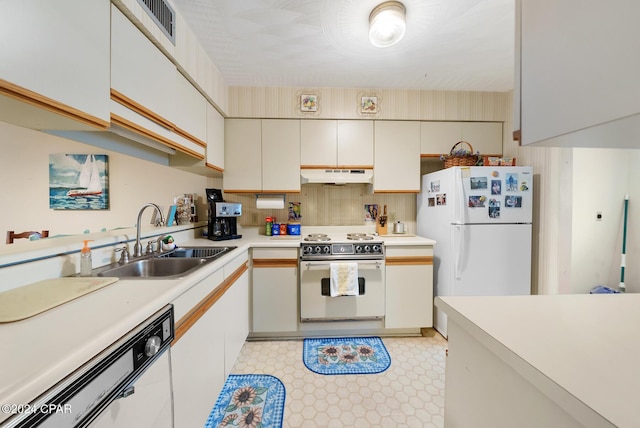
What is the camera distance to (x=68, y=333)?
0.58 metres

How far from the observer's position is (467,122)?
2.43 metres

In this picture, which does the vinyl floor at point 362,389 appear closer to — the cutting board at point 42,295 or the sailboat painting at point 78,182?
the cutting board at point 42,295

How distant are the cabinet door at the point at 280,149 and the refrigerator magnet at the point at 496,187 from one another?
1.73m

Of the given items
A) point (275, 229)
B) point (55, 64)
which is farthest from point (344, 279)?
point (55, 64)

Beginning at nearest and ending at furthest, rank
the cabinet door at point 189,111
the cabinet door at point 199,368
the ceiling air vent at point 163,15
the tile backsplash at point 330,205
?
the cabinet door at point 199,368 < the ceiling air vent at point 163,15 < the cabinet door at point 189,111 < the tile backsplash at point 330,205

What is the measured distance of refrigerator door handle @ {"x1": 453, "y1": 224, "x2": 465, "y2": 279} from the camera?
6.57ft

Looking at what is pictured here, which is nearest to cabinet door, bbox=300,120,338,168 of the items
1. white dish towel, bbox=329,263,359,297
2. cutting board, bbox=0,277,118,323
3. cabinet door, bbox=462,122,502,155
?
white dish towel, bbox=329,263,359,297

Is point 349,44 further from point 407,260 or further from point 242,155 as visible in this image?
point 407,260

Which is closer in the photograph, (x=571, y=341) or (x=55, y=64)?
(x=571, y=341)

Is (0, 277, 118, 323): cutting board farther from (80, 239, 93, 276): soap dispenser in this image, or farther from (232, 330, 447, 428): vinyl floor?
(232, 330, 447, 428): vinyl floor

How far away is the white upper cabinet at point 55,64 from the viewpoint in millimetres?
692

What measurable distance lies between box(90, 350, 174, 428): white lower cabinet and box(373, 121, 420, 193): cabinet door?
209 cm

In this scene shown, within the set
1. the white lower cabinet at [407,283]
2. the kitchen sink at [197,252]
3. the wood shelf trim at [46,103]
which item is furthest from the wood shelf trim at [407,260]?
the wood shelf trim at [46,103]

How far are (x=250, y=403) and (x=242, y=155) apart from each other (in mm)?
2009
